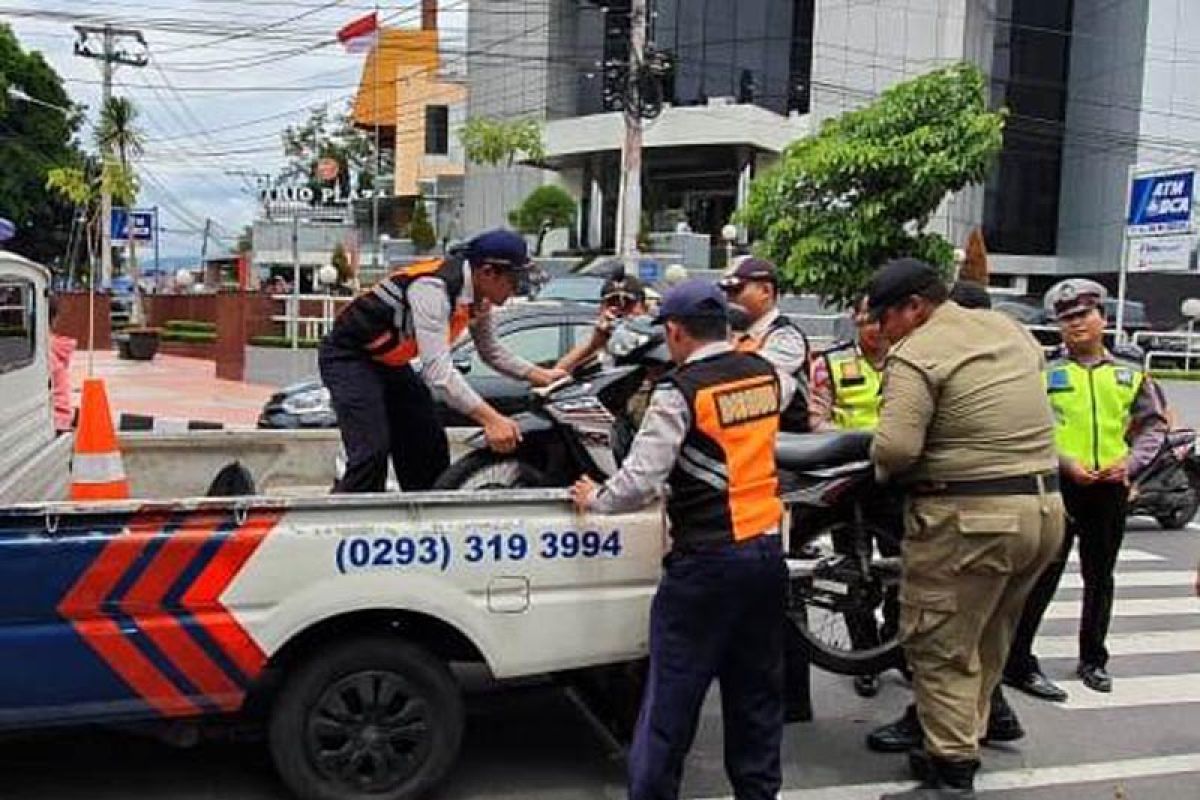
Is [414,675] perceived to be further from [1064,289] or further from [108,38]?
[108,38]

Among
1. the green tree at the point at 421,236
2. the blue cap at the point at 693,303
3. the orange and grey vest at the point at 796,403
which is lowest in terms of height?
the orange and grey vest at the point at 796,403

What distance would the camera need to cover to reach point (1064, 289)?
5.46 m

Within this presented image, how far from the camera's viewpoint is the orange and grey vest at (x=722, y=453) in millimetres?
3627

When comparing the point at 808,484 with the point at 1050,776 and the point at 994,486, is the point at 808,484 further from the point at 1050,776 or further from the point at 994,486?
the point at 1050,776

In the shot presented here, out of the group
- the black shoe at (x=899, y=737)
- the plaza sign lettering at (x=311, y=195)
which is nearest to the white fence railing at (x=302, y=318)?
the black shoe at (x=899, y=737)

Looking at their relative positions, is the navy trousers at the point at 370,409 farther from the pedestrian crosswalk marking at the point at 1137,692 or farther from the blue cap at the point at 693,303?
the pedestrian crosswalk marking at the point at 1137,692

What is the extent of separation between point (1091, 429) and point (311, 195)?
239 feet

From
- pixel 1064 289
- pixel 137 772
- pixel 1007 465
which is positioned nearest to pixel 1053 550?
pixel 1007 465

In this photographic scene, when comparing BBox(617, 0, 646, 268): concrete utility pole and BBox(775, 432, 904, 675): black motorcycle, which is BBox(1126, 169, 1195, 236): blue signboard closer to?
BBox(617, 0, 646, 268): concrete utility pole

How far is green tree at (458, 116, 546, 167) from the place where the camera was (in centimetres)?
4341

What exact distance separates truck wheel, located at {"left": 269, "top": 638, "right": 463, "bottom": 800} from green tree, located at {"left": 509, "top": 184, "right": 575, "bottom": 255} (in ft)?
128

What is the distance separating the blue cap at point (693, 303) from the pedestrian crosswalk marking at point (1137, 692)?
120 inches

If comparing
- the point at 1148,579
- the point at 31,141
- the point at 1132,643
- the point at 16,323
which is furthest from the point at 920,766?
the point at 31,141

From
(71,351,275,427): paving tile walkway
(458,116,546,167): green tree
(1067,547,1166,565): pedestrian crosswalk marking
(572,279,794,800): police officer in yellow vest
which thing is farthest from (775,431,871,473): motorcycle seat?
(458,116,546,167): green tree
